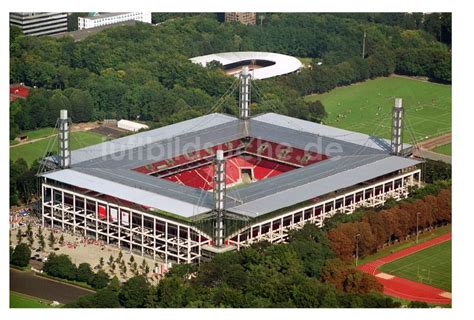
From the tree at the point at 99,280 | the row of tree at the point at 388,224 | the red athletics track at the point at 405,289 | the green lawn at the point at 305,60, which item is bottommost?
the red athletics track at the point at 405,289

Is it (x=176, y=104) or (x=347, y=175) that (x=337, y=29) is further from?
(x=347, y=175)

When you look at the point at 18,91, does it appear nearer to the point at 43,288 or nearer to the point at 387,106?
the point at 387,106

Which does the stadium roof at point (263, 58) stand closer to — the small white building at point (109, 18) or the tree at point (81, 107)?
the small white building at point (109, 18)

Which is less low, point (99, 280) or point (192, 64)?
point (192, 64)

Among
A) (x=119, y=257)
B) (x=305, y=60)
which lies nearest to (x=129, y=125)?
(x=305, y=60)

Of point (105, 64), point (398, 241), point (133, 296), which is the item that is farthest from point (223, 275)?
point (105, 64)

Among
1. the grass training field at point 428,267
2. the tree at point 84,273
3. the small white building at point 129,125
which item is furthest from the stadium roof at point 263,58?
the tree at point 84,273
